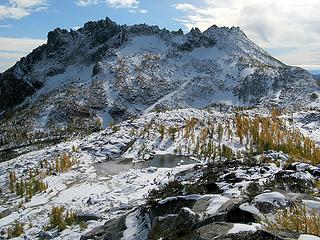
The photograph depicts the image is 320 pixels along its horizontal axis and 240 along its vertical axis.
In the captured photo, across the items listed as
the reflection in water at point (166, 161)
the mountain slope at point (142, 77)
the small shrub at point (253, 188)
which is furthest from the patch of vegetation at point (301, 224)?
the mountain slope at point (142, 77)

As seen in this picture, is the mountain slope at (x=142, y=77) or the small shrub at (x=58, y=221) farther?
the mountain slope at (x=142, y=77)

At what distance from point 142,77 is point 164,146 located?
8501 centimetres

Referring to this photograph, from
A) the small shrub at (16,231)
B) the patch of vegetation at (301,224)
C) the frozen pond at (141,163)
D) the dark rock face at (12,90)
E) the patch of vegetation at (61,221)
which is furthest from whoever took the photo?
the dark rock face at (12,90)

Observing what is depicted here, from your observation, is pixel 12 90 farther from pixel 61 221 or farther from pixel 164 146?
pixel 61 221

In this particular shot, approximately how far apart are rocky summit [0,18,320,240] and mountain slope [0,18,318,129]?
52 centimetres

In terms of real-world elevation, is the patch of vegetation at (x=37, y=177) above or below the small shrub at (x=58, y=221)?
below

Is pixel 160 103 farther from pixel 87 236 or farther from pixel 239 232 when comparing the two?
pixel 239 232

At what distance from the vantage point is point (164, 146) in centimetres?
4566

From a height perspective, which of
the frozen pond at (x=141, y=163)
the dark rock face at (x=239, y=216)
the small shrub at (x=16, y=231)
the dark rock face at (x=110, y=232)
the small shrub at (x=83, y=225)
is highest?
the dark rock face at (x=239, y=216)

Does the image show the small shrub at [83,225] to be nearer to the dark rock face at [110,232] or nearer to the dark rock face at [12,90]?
the dark rock face at [110,232]

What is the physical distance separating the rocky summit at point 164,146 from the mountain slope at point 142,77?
52cm

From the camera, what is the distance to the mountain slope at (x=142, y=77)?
376 ft

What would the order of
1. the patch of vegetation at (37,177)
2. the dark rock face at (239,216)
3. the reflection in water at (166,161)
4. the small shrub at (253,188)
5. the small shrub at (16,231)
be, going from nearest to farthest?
the dark rock face at (239,216) < the small shrub at (253,188) < the small shrub at (16,231) < the patch of vegetation at (37,177) < the reflection in water at (166,161)

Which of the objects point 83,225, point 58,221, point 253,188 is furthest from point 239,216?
point 58,221
